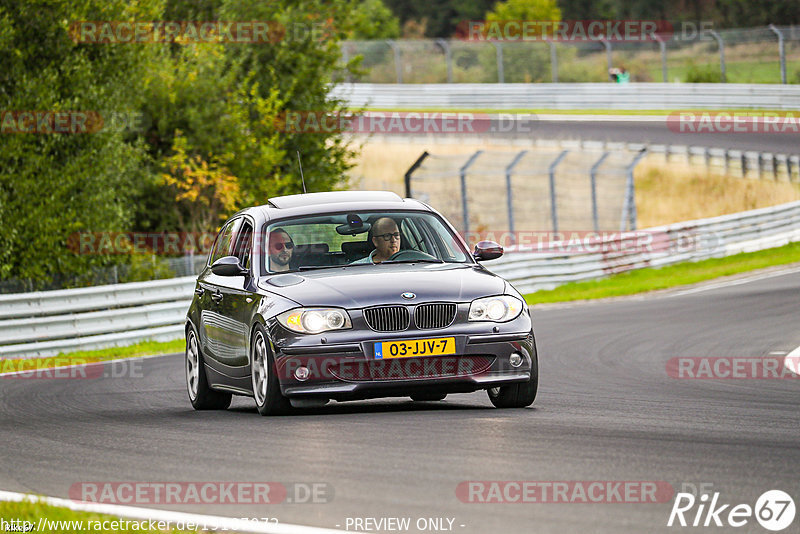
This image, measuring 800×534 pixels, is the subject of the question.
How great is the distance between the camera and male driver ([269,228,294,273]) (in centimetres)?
1032

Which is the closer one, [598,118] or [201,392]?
[201,392]

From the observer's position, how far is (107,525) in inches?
234

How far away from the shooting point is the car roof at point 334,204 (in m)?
10.6

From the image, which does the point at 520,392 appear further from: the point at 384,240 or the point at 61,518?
the point at 61,518

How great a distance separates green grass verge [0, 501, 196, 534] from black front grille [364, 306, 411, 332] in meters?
3.24

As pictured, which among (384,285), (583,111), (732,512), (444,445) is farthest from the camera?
(583,111)

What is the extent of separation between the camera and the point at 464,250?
1064 centimetres

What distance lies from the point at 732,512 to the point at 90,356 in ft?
48.7

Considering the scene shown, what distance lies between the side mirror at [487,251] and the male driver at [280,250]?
1.39 meters

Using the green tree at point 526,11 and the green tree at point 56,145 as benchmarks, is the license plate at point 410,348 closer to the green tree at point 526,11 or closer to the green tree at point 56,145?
the green tree at point 56,145

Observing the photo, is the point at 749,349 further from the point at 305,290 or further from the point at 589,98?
the point at 589,98

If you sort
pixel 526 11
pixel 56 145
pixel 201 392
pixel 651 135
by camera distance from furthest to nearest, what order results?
pixel 526 11 < pixel 651 135 < pixel 56 145 < pixel 201 392

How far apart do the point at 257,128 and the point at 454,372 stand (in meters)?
25.8

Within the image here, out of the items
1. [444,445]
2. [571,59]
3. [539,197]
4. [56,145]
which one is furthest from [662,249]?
[571,59]
